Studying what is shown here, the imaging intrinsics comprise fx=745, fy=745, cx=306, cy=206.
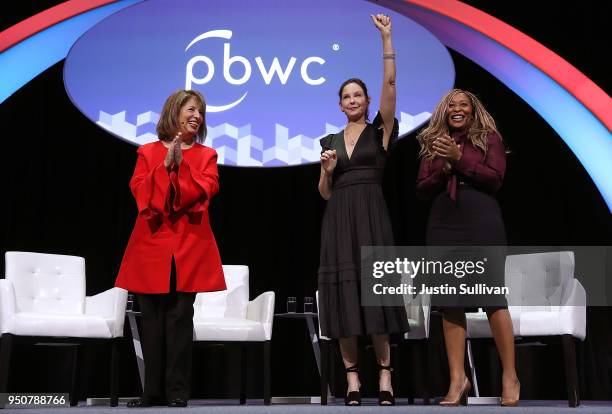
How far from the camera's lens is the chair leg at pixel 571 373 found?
11.5ft

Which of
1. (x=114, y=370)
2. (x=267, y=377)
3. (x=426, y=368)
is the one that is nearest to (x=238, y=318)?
(x=267, y=377)

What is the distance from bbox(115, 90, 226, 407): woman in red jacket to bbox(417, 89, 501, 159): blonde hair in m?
0.95

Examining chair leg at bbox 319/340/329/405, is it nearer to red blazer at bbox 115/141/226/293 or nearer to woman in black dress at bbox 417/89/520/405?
woman in black dress at bbox 417/89/520/405

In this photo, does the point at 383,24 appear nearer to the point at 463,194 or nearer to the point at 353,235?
the point at 463,194

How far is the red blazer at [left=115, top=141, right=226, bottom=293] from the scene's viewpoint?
9.91ft

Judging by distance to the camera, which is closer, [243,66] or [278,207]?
[243,66]

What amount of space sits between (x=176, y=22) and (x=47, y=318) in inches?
101

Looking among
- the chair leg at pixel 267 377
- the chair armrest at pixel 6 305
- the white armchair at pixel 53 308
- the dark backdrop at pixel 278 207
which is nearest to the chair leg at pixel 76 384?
the white armchair at pixel 53 308

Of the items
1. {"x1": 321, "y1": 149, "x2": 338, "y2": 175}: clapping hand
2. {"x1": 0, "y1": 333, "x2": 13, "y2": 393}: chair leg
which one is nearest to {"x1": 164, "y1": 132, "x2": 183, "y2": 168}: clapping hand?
{"x1": 321, "y1": 149, "x2": 338, "y2": 175}: clapping hand

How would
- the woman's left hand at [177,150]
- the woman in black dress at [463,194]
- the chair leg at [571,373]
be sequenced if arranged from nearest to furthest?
the woman's left hand at [177,150] → the woman in black dress at [463,194] → the chair leg at [571,373]

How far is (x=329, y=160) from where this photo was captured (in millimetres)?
3373

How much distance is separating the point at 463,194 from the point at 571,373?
1.12 m

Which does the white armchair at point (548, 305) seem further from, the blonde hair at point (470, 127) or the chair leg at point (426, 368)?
the blonde hair at point (470, 127)

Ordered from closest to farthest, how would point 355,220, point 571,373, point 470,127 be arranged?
point 470,127
point 355,220
point 571,373
